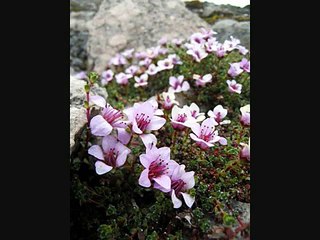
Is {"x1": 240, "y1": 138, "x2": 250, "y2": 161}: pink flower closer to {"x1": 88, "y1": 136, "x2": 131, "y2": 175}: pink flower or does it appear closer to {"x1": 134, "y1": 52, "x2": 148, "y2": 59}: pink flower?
{"x1": 88, "y1": 136, "x2": 131, "y2": 175}: pink flower

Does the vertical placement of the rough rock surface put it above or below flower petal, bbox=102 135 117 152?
below

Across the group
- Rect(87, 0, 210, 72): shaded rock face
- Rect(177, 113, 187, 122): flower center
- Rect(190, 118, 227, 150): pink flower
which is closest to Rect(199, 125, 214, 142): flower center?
Rect(190, 118, 227, 150): pink flower

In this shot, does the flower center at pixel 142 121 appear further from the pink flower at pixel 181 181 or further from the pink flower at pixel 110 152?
the pink flower at pixel 181 181

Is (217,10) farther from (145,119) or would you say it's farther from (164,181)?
(164,181)

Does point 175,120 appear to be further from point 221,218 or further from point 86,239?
point 86,239

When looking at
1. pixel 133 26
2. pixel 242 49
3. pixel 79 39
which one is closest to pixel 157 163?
pixel 242 49

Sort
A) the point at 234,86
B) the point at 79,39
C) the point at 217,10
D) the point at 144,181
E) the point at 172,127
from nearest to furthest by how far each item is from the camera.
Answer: the point at 144,181 → the point at 172,127 → the point at 217,10 → the point at 234,86 → the point at 79,39
